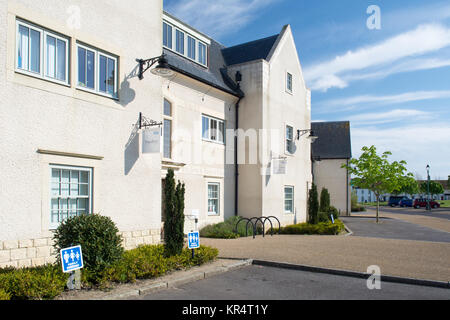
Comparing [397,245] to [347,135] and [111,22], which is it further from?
[347,135]

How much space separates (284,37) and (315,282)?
50.6ft

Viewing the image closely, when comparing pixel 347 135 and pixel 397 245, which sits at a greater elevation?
pixel 347 135

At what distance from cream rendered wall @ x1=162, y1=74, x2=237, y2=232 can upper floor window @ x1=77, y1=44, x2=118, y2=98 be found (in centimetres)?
409

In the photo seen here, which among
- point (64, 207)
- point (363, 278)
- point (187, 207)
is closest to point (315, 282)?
point (363, 278)

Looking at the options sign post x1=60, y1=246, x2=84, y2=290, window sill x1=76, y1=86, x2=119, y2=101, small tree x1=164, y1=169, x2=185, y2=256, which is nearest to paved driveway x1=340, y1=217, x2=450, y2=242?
small tree x1=164, y1=169, x2=185, y2=256

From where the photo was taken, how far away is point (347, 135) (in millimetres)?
38156

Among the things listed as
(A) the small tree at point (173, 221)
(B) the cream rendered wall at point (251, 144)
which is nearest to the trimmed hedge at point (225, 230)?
(B) the cream rendered wall at point (251, 144)

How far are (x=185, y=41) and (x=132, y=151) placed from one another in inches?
315

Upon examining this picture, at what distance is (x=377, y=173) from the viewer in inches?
1032

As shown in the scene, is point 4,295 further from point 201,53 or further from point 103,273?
point 201,53

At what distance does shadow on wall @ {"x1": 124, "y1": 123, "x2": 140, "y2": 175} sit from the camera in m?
10.1

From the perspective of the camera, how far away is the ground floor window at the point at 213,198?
1642 centimetres

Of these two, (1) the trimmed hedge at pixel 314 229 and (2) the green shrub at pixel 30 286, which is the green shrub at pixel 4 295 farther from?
(1) the trimmed hedge at pixel 314 229

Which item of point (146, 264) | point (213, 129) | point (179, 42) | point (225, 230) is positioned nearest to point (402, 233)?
point (225, 230)
